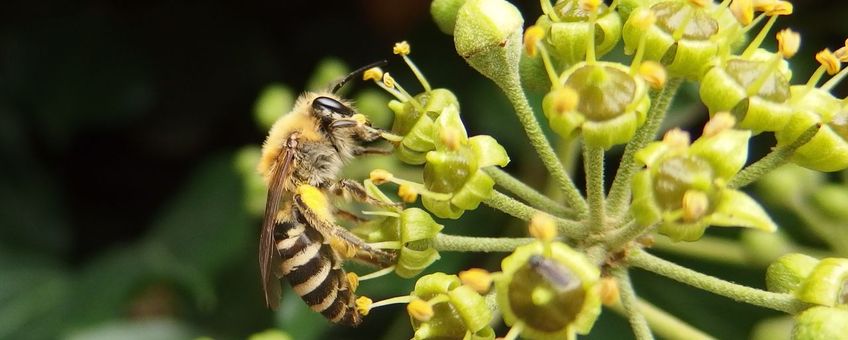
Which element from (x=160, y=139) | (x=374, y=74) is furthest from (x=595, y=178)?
(x=160, y=139)

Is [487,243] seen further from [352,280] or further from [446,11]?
[446,11]

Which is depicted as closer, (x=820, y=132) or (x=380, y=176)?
(x=820, y=132)

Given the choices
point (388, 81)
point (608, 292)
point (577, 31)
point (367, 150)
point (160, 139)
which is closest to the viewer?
point (608, 292)

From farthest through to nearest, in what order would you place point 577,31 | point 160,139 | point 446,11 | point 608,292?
point 160,139 < point 446,11 < point 577,31 < point 608,292

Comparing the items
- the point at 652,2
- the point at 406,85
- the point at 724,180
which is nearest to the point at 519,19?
the point at 652,2

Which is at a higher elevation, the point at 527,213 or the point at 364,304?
the point at 527,213

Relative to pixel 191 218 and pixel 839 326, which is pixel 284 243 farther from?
pixel 191 218

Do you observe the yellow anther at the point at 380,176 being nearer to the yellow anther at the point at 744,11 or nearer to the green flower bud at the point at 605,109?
the green flower bud at the point at 605,109
